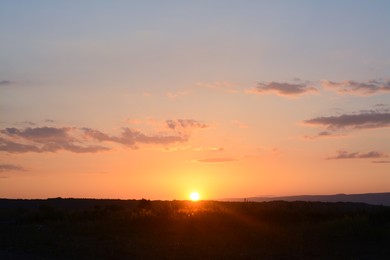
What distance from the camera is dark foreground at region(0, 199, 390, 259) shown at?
26375 millimetres

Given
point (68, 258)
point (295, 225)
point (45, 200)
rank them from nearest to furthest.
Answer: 1. point (68, 258)
2. point (295, 225)
3. point (45, 200)

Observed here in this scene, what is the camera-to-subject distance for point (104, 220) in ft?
118

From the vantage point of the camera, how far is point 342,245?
29.1 metres

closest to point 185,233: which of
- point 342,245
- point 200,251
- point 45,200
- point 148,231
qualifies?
point 148,231

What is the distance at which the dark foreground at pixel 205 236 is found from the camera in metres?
26.4

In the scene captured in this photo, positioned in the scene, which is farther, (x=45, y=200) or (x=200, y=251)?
(x=45, y=200)

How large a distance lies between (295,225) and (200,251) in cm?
1012

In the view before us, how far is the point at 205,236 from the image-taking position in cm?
3106

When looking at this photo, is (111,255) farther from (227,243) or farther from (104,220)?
(104,220)

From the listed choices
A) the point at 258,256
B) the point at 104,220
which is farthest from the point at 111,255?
the point at 104,220

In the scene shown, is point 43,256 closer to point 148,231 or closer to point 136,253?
point 136,253

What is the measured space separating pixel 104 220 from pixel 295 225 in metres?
10.6

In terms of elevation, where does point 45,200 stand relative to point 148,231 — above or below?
above

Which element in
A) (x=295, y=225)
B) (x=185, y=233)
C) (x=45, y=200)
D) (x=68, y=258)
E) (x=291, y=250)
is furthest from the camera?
(x=45, y=200)
